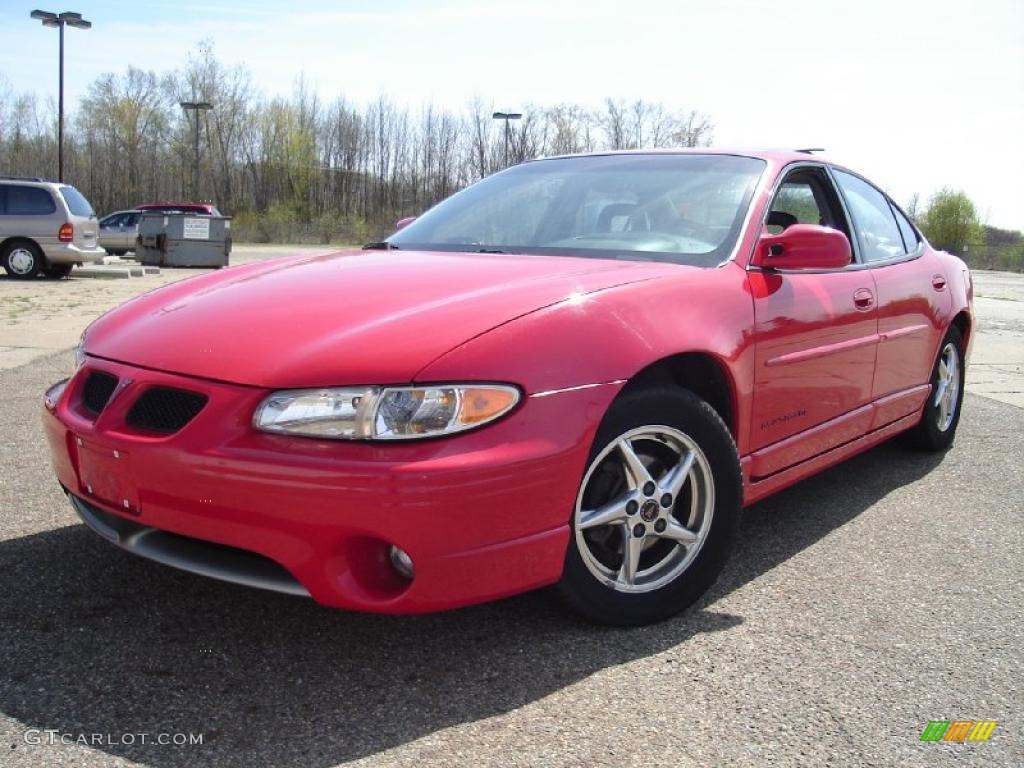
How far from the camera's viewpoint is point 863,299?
11.8ft

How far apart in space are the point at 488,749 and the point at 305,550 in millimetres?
591

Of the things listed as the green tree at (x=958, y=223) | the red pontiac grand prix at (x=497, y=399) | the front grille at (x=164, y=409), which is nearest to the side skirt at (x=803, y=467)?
the red pontiac grand prix at (x=497, y=399)

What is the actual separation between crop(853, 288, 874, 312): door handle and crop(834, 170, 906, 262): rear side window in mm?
282

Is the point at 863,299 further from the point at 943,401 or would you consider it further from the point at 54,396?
the point at 54,396

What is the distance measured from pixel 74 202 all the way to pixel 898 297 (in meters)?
15.5

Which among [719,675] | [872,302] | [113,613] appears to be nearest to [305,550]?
[113,613]

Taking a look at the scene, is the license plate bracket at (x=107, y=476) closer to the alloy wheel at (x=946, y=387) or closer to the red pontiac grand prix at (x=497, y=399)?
the red pontiac grand prix at (x=497, y=399)

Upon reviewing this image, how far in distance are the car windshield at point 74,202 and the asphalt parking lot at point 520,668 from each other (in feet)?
46.4

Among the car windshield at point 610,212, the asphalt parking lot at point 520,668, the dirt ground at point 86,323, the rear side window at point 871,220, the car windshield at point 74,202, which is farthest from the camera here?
the car windshield at point 74,202

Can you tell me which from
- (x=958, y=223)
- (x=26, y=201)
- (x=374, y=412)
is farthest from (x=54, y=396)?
(x=958, y=223)

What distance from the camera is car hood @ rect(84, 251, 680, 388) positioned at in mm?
2178

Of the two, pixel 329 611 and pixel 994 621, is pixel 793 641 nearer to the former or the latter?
pixel 994 621

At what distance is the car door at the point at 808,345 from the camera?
301 centimetres

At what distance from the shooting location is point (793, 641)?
8.42 feet
